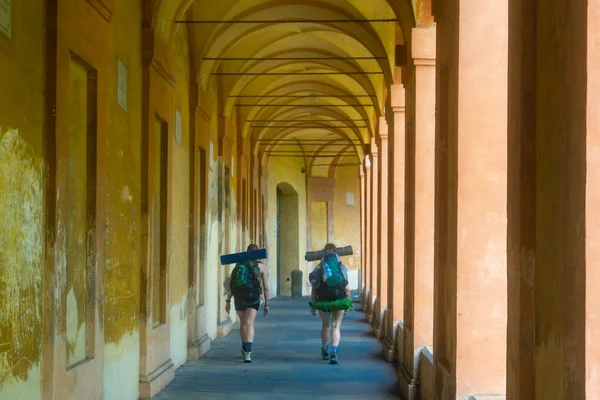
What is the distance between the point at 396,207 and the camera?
12.7 m

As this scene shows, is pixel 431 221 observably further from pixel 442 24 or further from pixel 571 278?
pixel 571 278

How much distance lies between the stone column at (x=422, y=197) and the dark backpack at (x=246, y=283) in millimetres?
2920

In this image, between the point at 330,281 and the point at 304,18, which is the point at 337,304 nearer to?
the point at 330,281

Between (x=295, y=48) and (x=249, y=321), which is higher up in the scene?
(x=295, y=48)

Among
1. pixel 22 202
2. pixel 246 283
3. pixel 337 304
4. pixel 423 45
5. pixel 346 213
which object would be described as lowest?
pixel 337 304

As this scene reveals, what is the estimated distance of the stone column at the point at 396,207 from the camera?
12.4 meters

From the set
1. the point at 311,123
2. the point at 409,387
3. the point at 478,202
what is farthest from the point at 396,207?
the point at 311,123

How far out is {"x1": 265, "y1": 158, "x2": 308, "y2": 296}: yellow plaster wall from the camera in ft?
109

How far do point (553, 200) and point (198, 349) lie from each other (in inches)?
383

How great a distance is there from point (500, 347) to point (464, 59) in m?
2.28

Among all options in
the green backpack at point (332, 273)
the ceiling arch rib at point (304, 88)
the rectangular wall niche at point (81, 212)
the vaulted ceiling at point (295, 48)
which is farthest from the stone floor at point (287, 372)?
the ceiling arch rib at point (304, 88)

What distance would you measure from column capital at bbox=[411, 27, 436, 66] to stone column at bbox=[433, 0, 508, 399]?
242 centimetres

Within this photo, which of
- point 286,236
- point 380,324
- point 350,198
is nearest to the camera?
point 380,324

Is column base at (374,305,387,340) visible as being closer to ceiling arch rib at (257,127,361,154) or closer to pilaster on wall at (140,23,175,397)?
pilaster on wall at (140,23,175,397)
